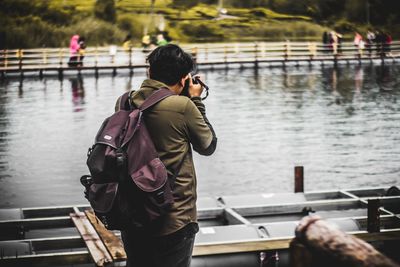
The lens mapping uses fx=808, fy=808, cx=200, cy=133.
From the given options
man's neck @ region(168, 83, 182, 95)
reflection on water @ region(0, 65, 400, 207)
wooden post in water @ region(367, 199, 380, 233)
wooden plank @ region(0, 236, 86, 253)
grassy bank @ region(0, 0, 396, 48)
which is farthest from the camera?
grassy bank @ region(0, 0, 396, 48)

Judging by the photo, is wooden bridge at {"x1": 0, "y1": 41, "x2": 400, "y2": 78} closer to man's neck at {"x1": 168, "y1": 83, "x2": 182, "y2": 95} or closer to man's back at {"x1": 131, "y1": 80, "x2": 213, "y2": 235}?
man's neck at {"x1": 168, "y1": 83, "x2": 182, "y2": 95}

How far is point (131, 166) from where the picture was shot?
2752 millimetres

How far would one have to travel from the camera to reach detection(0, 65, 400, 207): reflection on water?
1055 centimetres

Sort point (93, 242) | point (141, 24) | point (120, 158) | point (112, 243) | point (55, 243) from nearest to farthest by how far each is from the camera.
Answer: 1. point (120, 158)
2. point (112, 243)
3. point (93, 242)
4. point (55, 243)
5. point (141, 24)

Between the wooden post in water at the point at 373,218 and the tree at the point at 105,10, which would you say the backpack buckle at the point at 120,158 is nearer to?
the wooden post in water at the point at 373,218

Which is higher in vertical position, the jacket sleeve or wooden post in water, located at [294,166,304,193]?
the jacket sleeve

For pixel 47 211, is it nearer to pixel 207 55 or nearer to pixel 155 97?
pixel 155 97

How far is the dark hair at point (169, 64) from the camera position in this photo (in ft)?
A: 9.50

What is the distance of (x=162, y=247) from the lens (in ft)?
9.25

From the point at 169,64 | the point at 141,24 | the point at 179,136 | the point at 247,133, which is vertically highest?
the point at 169,64

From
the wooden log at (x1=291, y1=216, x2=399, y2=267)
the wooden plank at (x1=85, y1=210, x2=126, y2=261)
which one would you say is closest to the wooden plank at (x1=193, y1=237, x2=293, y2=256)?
the wooden plank at (x1=85, y1=210, x2=126, y2=261)

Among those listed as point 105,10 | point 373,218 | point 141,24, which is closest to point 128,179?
point 373,218

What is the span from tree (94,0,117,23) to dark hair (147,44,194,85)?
4152 centimetres

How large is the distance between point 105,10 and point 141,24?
211 centimetres
